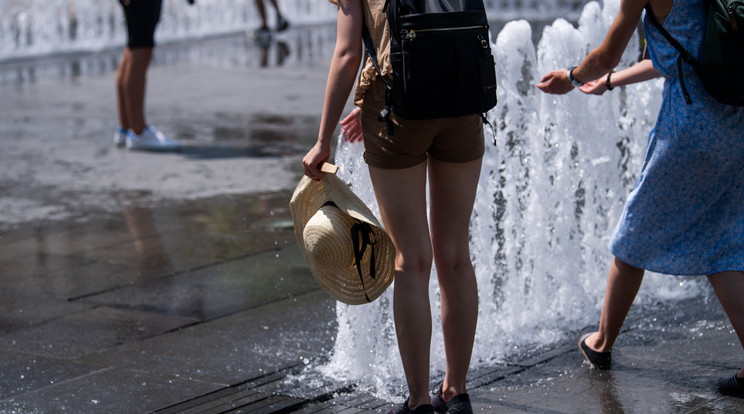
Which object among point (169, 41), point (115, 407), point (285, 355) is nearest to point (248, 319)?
point (285, 355)

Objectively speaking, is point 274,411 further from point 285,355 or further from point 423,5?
point 423,5

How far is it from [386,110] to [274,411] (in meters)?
1.24

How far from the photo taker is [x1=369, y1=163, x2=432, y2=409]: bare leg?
3.60 metres

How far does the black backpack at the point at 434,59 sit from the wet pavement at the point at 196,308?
1.18 metres

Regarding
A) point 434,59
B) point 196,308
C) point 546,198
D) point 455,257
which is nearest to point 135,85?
point 196,308

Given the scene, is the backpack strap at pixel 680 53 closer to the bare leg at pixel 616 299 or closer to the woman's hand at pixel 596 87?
the woman's hand at pixel 596 87

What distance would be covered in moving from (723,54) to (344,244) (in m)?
1.43

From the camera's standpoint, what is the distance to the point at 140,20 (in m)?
9.04

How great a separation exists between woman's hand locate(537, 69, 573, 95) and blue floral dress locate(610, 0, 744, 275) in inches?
14.3

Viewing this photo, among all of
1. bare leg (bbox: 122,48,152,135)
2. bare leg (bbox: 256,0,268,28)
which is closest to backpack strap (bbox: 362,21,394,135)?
bare leg (bbox: 122,48,152,135)

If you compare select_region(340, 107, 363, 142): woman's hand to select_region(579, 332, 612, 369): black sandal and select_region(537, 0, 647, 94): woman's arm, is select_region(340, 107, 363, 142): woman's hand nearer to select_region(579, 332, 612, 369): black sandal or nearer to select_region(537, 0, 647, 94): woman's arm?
select_region(537, 0, 647, 94): woman's arm

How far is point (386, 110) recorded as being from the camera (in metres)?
3.47

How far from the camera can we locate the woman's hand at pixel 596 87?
14.5 feet

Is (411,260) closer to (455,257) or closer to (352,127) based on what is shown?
(455,257)
